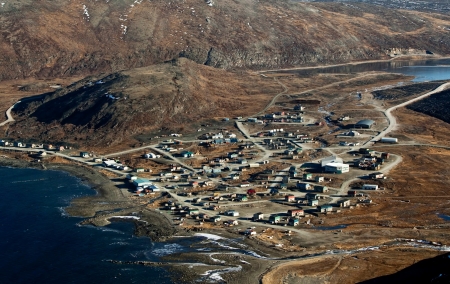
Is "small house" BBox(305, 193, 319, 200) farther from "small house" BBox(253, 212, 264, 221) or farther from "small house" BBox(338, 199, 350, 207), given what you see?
"small house" BBox(253, 212, 264, 221)

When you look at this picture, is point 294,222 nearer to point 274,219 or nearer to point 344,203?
point 274,219

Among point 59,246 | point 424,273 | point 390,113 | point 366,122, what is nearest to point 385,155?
point 366,122

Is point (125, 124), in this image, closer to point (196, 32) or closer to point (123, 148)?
point (123, 148)

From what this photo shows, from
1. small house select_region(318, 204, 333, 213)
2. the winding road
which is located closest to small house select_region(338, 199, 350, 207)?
small house select_region(318, 204, 333, 213)

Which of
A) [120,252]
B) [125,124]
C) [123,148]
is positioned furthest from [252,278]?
[125,124]

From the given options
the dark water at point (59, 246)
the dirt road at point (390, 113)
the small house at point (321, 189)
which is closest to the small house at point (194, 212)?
Answer: the dark water at point (59, 246)

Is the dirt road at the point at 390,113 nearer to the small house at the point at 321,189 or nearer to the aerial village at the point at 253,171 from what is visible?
the aerial village at the point at 253,171
